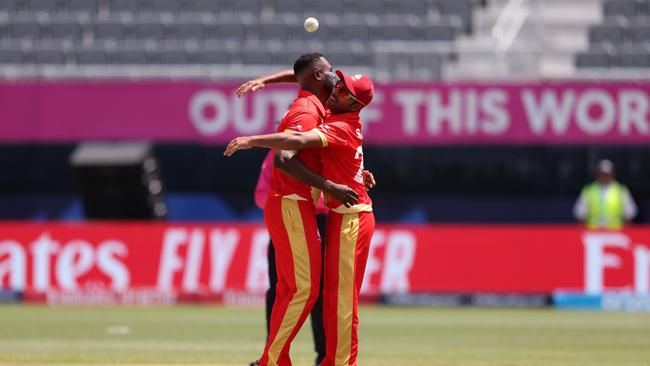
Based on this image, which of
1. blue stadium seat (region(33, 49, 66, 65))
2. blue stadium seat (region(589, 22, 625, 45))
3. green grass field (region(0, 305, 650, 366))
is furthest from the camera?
blue stadium seat (region(589, 22, 625, 45))

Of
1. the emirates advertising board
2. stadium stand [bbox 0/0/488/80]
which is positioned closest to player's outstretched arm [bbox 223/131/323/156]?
the emirates advertising board

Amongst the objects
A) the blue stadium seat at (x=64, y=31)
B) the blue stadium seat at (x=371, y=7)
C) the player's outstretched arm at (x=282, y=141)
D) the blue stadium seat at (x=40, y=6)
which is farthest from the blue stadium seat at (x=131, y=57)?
the player's outstretched arm at (x=282, y=141)

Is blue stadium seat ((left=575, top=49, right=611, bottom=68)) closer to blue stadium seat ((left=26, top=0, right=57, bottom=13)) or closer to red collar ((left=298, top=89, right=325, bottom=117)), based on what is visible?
blue stadium seat ((left=26, top=0, right=57, bottom=13))

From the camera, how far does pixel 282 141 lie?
762 centimetres

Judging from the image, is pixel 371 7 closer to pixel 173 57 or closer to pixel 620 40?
pixel 173 57

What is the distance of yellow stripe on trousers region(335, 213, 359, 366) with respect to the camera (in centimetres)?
786

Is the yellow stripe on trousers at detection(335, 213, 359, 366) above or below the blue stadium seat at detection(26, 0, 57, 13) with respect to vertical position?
below

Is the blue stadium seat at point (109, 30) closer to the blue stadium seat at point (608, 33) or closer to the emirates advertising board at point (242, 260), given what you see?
the emirates advertising board at point (242, 260)

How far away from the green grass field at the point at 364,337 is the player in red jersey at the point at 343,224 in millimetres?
2305

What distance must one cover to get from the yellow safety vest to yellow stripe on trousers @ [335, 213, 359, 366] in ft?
40.7

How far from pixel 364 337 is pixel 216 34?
10.8 metres

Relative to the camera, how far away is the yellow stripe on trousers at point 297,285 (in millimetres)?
7953

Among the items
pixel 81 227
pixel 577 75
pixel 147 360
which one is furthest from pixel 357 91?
pixel 577 75

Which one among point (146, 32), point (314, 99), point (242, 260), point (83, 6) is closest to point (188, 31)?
point (146, 32)
